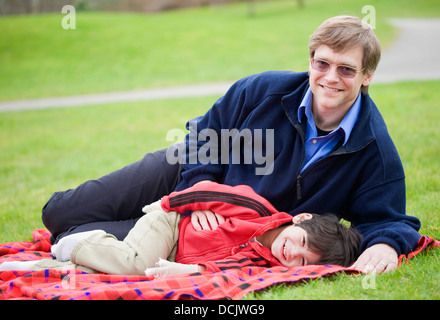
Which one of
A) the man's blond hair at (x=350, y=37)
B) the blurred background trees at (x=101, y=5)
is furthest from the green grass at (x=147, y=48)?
the man's blond hair at (x=350, y=37)

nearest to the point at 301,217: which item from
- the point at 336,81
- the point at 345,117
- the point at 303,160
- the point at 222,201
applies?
the point at 303,160

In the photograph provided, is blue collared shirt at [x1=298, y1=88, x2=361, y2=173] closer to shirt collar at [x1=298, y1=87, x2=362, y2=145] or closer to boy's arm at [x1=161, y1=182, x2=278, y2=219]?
shirt collar at [x1=298, y1=87, x2=362, y2=145]

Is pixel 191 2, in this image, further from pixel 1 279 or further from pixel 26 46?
pixel 1 279

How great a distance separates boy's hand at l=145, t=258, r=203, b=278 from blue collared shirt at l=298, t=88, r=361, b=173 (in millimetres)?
926

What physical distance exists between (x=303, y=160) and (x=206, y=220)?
2.32 ft

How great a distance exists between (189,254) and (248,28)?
21661 millimetres

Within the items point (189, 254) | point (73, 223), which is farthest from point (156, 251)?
point (73, 223)

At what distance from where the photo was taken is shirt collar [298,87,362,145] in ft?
10.2

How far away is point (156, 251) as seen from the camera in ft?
9.91

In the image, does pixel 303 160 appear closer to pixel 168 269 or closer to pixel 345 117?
pixel 345 117

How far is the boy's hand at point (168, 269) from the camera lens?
9.37 feet

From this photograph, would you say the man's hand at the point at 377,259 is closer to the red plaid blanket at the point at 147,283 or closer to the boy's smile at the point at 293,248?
the red plaid blanket at the point at 147,283

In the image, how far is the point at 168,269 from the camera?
113 inches

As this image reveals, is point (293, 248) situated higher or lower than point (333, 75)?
lower
